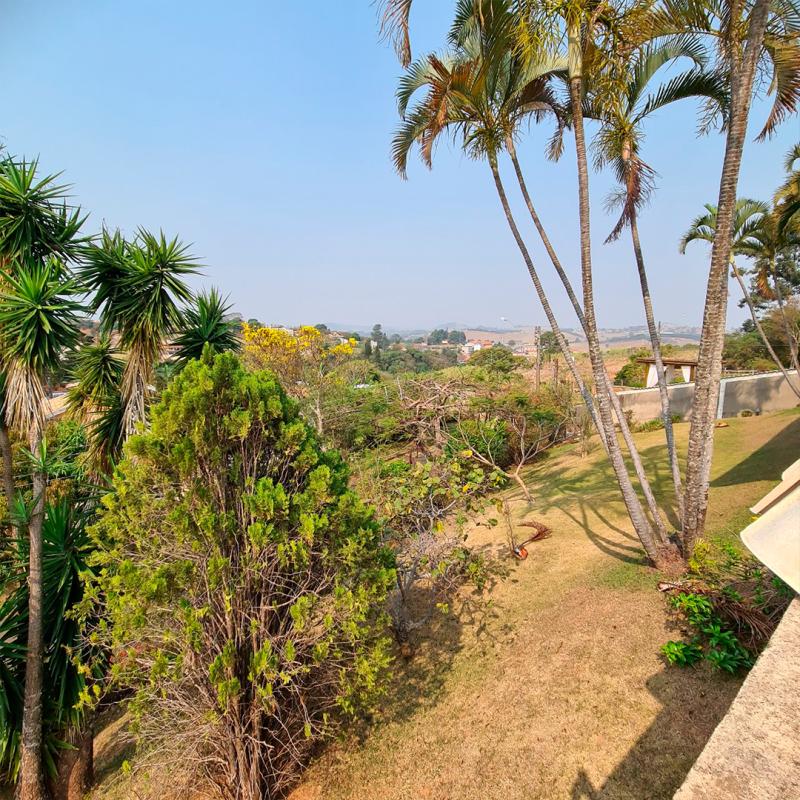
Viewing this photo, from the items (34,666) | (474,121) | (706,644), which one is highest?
(474,121)

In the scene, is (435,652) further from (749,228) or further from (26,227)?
(749,228)

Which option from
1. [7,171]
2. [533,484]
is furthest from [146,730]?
[533,484]

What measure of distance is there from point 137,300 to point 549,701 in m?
6.91

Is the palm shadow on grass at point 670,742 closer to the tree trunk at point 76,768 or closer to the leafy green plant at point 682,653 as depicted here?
the leafy green plant at point 682,653

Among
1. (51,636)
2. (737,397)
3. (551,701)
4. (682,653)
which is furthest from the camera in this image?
(737,397)

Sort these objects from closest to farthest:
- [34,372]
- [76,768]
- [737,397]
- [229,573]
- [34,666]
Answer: [229,573]
[34,372]
[34,666]
[76,768]
[737,397]

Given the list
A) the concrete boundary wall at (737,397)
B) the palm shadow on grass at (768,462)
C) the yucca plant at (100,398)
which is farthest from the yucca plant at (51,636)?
the concrete boundary wall at (737,397)

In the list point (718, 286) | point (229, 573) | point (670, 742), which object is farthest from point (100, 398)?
point (718, 286)

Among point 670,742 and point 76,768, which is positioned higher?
point 670,742

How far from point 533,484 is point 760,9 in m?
11.5

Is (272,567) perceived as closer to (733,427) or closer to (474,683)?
(474,683)

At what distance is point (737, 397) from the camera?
1848 centimetres

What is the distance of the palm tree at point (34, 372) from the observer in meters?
4.64

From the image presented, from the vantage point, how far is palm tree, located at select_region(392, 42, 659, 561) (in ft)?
19.1
